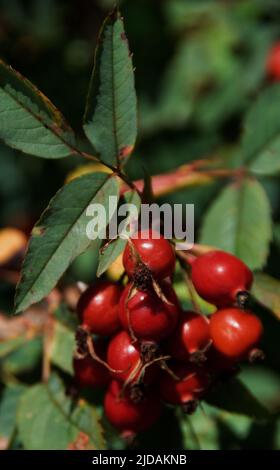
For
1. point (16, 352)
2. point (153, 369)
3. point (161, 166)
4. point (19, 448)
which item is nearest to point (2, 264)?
point (16, 352)

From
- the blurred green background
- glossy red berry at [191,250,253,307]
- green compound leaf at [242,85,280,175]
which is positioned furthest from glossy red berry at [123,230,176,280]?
the blurred green background

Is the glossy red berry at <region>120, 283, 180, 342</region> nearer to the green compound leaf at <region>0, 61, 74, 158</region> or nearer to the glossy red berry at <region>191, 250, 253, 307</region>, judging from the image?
the glossy red berry at <region>191, 250, 253, 307</region>

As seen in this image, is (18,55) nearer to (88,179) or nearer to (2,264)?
(2,264)

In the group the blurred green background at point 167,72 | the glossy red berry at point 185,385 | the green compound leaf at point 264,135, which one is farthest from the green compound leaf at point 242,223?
the blurred green background at point 167,72

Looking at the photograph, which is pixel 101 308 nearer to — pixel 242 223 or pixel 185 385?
pixel 185 385

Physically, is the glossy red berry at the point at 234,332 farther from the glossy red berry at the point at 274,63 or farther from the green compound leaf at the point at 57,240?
the glossy red berry at the point at 274,63
